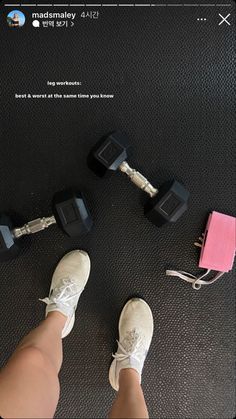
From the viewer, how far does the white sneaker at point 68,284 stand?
1.01 meters

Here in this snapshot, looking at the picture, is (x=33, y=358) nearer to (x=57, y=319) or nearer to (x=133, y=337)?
(x=57, y=319)

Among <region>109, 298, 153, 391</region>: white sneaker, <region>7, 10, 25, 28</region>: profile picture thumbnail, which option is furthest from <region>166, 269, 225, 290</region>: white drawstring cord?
<region>7, 10, 25, 28</region>: profile picture thumbnail

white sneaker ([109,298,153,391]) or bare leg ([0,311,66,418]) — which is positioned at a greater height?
bare leg ([0,311,66,418])

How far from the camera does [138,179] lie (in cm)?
100

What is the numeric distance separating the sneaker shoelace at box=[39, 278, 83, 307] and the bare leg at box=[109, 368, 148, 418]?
10.6 inches

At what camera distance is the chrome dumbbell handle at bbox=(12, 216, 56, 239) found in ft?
3.38

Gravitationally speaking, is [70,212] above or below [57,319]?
above

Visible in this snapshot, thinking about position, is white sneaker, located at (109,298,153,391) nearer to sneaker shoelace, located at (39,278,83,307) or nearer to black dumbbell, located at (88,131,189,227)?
sneaker shoelace, located at (39,278,83,307)

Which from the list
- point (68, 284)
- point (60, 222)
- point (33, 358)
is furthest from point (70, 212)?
point (33, 358)

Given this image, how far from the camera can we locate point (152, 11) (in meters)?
1.10

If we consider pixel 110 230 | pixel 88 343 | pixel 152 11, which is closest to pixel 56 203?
pixel 110 230

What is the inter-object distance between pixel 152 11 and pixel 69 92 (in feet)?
1.28

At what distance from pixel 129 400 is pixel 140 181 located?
600 millimetres

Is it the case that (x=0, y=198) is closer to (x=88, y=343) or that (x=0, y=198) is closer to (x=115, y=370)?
(x=88, y=343)
